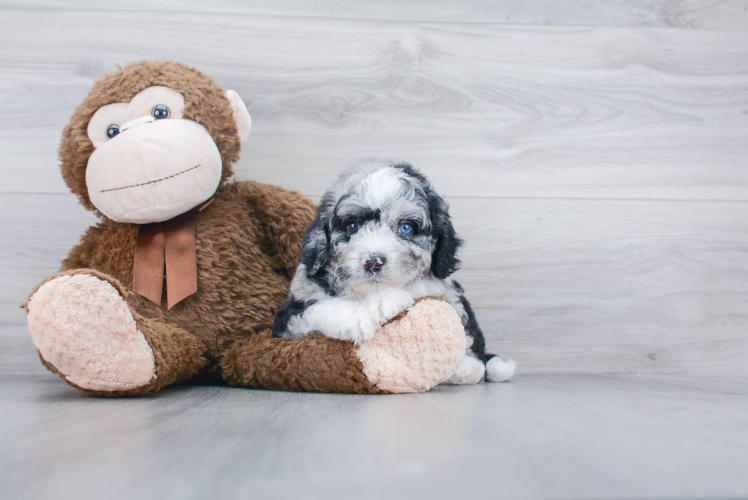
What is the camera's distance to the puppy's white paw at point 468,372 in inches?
51.8

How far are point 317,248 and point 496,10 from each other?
1128 millimetres

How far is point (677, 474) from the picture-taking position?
1.98 ft

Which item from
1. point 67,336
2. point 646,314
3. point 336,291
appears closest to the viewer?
point 67,336

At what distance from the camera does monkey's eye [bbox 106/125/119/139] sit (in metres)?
1.32

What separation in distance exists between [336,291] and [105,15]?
1.23 meters

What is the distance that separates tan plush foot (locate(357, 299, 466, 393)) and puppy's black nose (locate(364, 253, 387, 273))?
0.12 m

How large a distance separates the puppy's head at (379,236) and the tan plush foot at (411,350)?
0.10 metres

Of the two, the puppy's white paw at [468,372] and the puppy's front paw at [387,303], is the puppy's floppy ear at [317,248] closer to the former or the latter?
the puppy's front paw at [387,303]

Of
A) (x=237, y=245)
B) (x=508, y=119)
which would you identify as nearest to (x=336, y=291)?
(x=237, y=245)

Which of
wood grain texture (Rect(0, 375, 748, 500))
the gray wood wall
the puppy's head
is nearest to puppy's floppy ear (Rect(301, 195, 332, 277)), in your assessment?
the puppy's head

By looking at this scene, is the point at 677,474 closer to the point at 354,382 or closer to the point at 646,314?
the point at 354,382

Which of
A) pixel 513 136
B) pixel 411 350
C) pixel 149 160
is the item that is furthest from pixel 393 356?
pixel 513 136

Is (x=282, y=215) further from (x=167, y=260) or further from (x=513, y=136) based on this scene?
(x=513, y=136)

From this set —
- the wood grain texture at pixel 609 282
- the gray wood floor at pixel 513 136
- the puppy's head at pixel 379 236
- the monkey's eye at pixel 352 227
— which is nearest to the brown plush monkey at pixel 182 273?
the puppy's head at pixel 379 236
